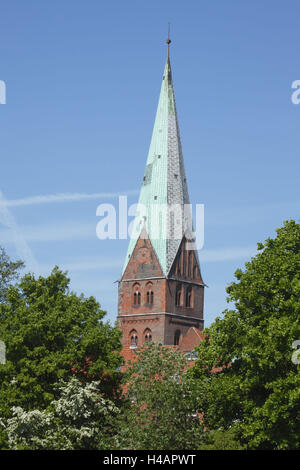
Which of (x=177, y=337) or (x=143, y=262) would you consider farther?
(x=143, y=262)

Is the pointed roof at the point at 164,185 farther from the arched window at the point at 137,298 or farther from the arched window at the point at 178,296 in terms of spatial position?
the arched window at the point at 137,298

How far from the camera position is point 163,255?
106m

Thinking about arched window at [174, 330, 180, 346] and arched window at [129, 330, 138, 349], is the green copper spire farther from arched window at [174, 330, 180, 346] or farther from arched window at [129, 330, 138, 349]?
arched window at [129, 330, 138, 349]

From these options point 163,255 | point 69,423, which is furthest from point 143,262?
point 69,423

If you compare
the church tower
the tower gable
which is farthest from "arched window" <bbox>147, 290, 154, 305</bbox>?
the tower gable

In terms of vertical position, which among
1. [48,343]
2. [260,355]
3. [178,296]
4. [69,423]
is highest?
[178,296]

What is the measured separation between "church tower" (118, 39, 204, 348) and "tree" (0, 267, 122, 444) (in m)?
52.5

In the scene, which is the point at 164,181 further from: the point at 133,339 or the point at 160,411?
the point at 160,411

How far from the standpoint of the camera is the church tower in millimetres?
105625

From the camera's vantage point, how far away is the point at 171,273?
4188 inches

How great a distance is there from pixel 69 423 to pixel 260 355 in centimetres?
1143

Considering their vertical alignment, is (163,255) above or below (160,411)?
above
